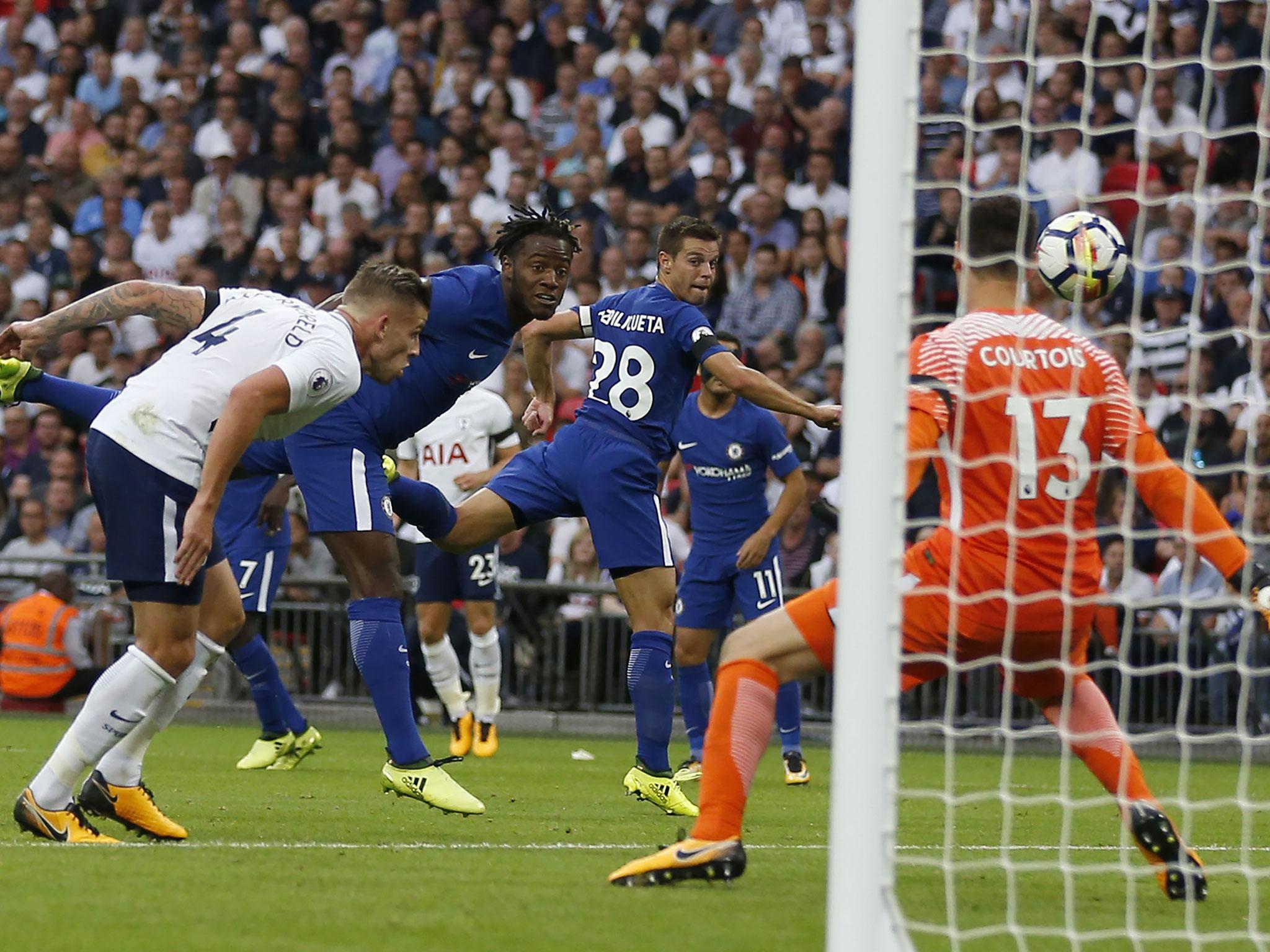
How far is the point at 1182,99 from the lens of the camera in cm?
1545

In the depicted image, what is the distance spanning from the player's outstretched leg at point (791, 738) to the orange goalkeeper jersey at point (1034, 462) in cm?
474

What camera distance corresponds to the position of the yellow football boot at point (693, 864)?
17.0ft

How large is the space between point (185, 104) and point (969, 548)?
16.2m

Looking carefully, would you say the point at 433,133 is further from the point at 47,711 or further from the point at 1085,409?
the point at 1085,409

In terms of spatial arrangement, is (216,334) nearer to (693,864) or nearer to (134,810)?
(134,810)

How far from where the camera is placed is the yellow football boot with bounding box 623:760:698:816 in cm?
788

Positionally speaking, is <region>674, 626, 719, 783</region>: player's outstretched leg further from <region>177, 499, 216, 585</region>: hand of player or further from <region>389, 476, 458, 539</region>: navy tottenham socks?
<region>177, 499, 216, 585</region>: hand of player

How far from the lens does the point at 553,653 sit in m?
14.5

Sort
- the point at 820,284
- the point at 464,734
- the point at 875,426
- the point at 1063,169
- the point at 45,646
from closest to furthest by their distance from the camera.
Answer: the point at 875,426, the point at 464,734, the point at 45,646, the point at 1063,169, the point at 820,284

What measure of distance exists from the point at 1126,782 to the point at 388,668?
305 centimetres

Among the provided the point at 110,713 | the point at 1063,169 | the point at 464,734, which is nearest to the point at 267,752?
the point at 464,734

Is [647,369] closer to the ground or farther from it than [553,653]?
farther from it

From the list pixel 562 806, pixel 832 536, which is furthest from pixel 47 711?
pixel 562 806

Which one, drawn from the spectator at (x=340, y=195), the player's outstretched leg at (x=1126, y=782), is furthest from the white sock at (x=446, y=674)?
the spectator at (x=340, y=195)
